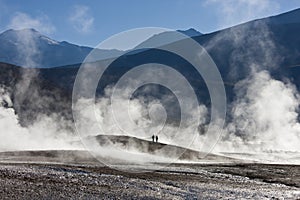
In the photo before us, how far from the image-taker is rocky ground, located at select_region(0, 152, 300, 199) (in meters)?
21.6

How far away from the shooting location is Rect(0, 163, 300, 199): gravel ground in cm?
2159

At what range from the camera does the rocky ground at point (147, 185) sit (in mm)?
21609

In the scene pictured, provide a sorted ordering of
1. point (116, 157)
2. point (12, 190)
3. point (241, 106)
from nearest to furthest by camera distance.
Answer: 1. point (12, 190)
2. point (116, 157)
3. point (241, 106)

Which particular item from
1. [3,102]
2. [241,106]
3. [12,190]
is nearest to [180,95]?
[241,106]

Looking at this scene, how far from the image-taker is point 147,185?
87.6 ft

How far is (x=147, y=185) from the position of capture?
2669 centimetres

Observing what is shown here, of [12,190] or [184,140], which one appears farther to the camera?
[184,140]

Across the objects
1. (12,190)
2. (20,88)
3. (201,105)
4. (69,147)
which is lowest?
(12,190)

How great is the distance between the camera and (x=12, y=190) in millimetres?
20828

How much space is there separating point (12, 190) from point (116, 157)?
26.0 metres

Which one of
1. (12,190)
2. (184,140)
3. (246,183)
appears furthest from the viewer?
(184,140)

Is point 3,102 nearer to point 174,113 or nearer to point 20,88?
point 20,88

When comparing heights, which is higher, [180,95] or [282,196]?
[180,95]

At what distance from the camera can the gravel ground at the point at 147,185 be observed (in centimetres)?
2159
